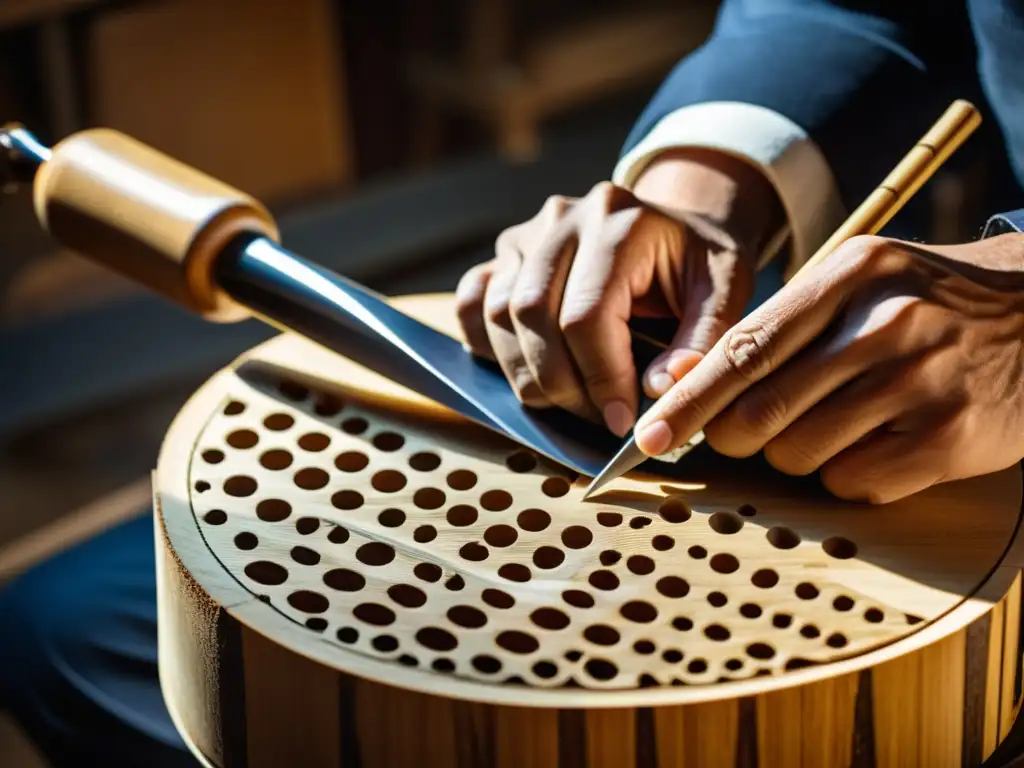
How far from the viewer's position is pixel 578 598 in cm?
66

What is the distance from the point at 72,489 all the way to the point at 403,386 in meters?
1.52

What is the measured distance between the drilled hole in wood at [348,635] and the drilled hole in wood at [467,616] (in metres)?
0.05

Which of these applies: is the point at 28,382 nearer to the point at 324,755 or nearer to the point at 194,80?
the point at 194,80

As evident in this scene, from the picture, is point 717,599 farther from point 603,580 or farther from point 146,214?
point 146,214

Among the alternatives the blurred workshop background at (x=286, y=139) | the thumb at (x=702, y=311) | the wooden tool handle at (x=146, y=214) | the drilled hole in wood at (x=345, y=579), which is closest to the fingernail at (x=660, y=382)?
the thumb at (x=702, y=311)

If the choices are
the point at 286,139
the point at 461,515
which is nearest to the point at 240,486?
the point at 461,515

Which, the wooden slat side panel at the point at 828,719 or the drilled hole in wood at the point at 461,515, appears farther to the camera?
the drilled hole in wood at the point at 461,515

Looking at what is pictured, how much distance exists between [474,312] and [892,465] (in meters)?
0.29

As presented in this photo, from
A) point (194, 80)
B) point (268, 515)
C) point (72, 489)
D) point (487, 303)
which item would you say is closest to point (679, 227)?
point (487, 303)

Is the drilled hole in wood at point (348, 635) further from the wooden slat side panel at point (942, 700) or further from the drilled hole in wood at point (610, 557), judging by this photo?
the wooden slat side panel at point (942, 700)

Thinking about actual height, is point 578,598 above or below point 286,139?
above

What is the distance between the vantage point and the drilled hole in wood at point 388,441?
0.80 meters

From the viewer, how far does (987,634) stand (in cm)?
63

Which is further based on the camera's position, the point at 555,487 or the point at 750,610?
the point at 555,487
